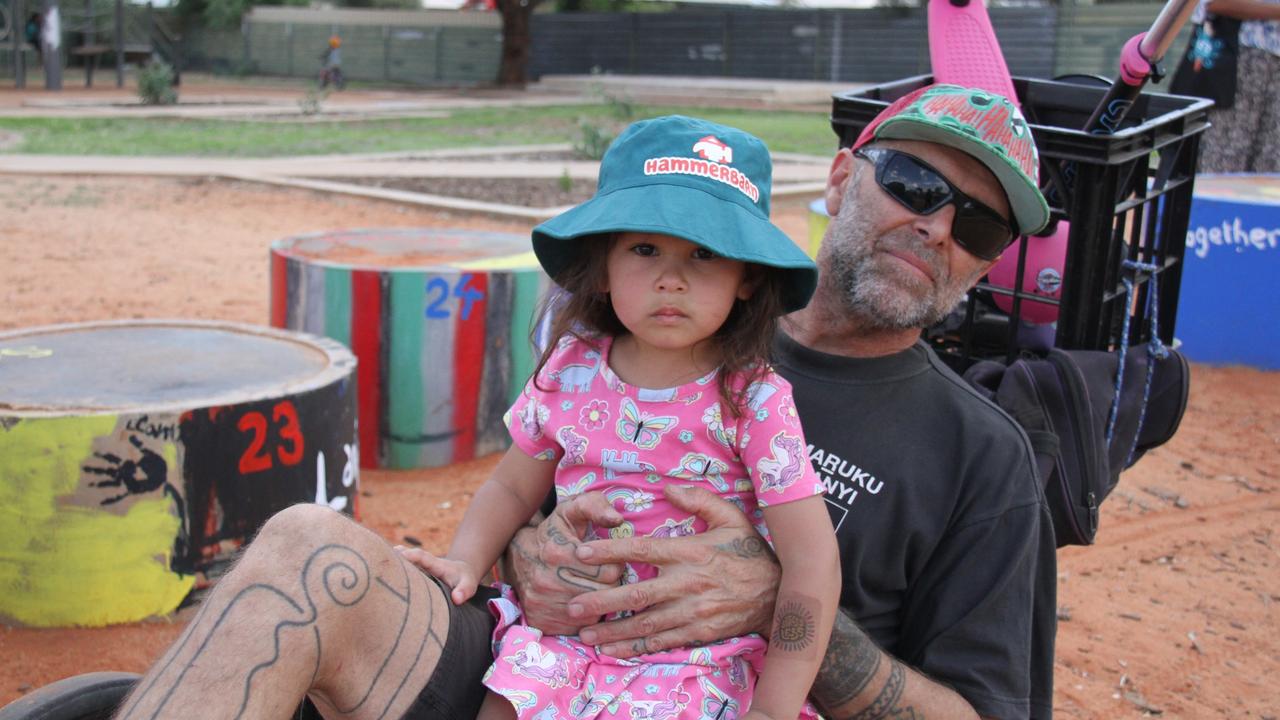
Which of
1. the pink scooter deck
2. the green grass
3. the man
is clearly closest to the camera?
the man

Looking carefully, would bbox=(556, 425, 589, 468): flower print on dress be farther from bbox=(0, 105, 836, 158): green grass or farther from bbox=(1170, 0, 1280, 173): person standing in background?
bbox=(0, 105, 836, 158): green grass

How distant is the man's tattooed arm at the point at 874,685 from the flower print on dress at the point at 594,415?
20.1 inches

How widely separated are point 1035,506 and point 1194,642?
224cm

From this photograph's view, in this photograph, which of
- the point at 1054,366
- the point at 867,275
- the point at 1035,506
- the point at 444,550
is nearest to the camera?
the point at 1035,506

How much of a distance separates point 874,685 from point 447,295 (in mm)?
3424

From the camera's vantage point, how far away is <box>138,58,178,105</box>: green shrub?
22641 millimetres

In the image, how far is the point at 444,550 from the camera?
4.37 meters

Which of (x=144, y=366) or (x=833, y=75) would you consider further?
(x=833, y=75)

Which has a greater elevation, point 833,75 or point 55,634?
point 833,75

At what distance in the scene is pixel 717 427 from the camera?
6.74 feet

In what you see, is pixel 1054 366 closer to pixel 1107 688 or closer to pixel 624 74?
pixel 1107 688

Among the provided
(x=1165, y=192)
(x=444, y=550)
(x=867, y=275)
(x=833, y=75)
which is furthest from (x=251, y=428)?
(x=833, y=75)

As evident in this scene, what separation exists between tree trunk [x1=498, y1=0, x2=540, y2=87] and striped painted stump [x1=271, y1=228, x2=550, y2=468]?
27.9 m

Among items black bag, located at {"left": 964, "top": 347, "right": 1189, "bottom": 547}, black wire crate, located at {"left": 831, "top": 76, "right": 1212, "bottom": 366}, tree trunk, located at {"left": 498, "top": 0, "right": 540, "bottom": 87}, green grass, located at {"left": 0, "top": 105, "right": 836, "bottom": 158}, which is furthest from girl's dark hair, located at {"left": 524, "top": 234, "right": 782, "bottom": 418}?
tree trunk, located at {"left": 498, "top": 0, "right": 540, "bottom": 87}
